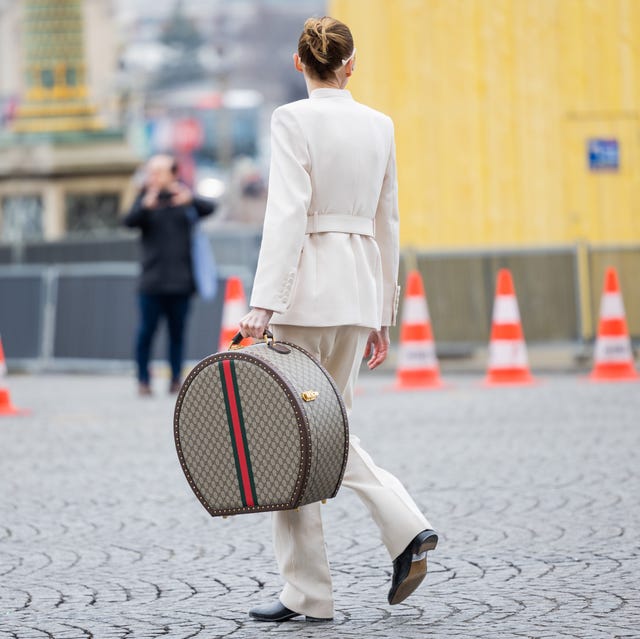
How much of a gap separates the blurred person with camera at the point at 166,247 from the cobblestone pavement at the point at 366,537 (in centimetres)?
176

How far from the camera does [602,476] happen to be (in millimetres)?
7465

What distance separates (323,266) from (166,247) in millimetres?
7504

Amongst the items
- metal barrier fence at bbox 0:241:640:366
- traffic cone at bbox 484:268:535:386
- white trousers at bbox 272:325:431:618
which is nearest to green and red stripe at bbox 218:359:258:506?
white trousers at bbox 272:325:431:618

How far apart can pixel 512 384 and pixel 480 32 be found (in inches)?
194

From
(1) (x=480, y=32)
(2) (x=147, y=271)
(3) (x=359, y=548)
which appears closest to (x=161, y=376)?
(2) (x=147, y=271)

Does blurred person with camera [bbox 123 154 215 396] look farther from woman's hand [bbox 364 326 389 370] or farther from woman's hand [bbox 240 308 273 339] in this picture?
woman's hand [bbox 240 308 273 339]

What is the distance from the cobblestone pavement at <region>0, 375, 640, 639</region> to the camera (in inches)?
186

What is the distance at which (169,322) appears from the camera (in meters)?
12.3

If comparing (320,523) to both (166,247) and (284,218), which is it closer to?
(284,218)

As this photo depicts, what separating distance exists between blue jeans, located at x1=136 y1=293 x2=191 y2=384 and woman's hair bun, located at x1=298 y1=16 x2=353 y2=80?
24.3 feet

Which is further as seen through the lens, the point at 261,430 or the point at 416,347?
the point at 416,347

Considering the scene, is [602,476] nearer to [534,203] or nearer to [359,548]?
[359,548]

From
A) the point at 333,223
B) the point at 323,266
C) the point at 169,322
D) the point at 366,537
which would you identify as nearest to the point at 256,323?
the point at 323,266

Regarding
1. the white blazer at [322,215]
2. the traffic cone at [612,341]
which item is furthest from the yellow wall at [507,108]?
the white blazer at [322,215]
